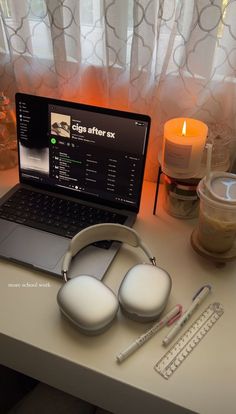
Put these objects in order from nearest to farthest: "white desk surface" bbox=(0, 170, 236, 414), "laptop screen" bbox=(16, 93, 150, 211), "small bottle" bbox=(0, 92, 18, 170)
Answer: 1. "white desk surface" bbox=(0, 170, 236, 414)
2. "laptop screen" bbox=(16, 93, 150, 211)
3. "small bottle" bbox=(0, 92, 18, 170)

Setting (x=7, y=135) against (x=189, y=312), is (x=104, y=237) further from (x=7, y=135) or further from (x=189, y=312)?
(x=7, y=135)

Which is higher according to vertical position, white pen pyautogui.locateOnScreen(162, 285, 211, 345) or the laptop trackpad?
the laptop trackpad

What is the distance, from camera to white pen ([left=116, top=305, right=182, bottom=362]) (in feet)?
1.81

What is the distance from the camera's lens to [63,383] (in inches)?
23.3

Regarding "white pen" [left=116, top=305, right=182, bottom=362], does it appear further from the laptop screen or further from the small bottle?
the small bottle

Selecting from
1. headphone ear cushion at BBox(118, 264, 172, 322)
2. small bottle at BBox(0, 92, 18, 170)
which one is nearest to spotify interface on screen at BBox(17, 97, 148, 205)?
small bottle at BBox(0, 92, 18, 170)

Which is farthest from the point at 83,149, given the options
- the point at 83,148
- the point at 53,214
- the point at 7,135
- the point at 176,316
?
the point at 176,316

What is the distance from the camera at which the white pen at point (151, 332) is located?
0.55 m

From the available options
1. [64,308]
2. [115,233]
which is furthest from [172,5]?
[64,308]

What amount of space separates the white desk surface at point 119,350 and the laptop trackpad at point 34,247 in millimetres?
22

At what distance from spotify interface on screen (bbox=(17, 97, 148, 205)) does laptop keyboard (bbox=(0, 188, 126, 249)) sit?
40mm

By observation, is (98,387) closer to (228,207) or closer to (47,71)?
(228,207)

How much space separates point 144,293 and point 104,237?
18cm

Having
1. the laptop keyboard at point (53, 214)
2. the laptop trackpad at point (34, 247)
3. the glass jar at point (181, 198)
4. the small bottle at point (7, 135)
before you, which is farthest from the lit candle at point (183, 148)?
the small bottle at point (7, 135)
